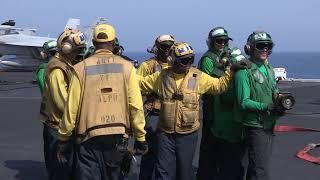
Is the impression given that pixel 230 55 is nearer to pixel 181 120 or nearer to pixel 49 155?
pixel 181 120

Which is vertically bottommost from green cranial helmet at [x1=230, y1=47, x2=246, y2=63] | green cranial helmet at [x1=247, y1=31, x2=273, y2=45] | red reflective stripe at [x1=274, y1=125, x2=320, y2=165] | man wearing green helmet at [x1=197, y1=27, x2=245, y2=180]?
red reflective stripe at [x1=274, y1=125, x2=320, y2=165]

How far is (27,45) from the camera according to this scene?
40.8 meters

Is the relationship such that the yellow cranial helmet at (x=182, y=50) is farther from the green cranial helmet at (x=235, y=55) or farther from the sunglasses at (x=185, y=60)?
the green cranial helmet at (x=235, y=55)

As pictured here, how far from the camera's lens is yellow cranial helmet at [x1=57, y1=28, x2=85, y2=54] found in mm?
5742

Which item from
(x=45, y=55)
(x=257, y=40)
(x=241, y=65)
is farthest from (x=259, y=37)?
(x=45, y=55)

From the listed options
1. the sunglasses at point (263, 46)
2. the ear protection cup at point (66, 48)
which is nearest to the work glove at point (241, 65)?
the sunglasses at point (263, 46)

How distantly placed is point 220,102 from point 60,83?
1.91m

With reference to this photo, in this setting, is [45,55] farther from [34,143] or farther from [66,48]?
[34,143]

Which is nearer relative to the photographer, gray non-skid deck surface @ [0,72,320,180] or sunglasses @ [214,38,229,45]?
sunglasses @ [214,38,229,45]

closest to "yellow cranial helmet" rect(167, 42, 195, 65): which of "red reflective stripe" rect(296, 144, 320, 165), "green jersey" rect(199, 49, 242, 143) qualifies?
"green jersey" rect(199, 49, 242, 143)

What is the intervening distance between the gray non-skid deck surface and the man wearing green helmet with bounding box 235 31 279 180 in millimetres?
2058

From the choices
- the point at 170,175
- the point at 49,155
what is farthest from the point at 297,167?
the point at 49,155

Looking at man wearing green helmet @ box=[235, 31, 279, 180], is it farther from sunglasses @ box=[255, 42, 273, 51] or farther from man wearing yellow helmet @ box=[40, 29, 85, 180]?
man wearing yellow helmet @ box=[40, 29, 85, 180]

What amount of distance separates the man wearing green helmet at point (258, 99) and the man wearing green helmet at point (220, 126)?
35 centimetres
